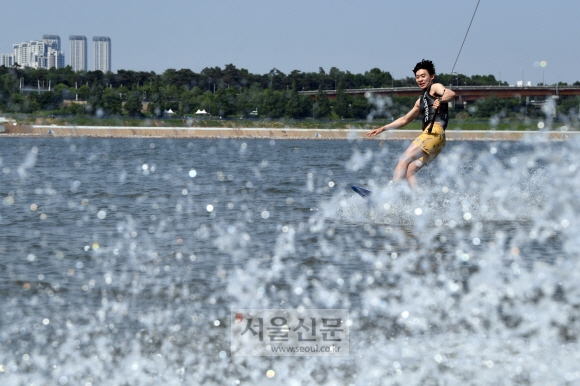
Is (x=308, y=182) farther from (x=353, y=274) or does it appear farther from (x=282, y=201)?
(x=353, y=274)

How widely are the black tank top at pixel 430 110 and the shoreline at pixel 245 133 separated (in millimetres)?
75128

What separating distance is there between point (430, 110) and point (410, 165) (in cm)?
71

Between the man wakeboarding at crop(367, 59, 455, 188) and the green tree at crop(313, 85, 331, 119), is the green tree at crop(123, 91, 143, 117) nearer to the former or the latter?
the green tree at crop(313, 85, 331, 119)

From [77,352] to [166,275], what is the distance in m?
2.28

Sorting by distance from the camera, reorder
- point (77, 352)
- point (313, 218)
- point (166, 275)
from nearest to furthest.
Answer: point (77, 352)
point (166, 275)
point (313, 218)

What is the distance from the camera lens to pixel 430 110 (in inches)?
418

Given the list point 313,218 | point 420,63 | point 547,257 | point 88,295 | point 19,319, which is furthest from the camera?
point 313,218

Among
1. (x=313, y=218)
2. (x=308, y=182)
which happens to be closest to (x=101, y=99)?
(x=308, y=182)

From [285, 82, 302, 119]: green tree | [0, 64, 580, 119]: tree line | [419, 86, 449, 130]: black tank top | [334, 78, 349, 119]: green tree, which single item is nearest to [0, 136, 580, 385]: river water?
[419, 86, 449, 130]: black tank top

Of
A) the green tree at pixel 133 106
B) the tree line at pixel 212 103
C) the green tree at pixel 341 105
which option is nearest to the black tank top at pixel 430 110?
the tree line at pixel 212 103

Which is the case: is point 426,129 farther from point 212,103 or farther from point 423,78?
point 212,103

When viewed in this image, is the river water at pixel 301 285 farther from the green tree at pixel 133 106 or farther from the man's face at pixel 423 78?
the green tree at pixel 133 106

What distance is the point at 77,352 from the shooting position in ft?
16.6

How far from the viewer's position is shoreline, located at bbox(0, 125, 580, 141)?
85750 millimetres
